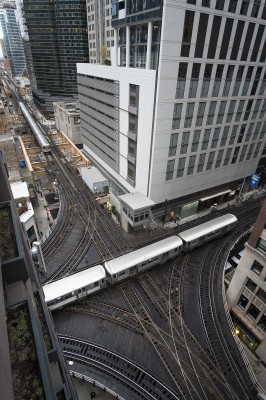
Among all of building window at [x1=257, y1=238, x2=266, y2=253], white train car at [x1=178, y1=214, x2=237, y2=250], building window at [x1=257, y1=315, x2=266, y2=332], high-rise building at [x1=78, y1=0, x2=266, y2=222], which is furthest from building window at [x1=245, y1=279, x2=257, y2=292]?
high-rise building at [x1=78, y1=0, x2=266, y2=222]

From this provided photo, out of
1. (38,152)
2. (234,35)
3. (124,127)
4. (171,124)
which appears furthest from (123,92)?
(38,152)

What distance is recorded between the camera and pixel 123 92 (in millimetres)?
36969

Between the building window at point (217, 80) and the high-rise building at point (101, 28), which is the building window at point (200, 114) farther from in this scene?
the high-rise building at point (101, 28)

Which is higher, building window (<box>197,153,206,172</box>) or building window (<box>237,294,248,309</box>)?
building window (<box>197,153,206,172</box>)

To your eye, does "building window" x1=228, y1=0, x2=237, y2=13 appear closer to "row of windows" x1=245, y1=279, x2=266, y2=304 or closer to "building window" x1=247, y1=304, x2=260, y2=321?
"row of windows" x1=245, y1=279, x2=266, y2=304

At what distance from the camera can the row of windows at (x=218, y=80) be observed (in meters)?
31.5

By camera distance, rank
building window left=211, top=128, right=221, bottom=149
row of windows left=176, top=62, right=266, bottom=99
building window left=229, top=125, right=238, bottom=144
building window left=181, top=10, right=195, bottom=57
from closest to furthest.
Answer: building window left=181, top=10, right=195, bottom=57 < row of windows left=176, top=62, right=266, bottom=99 < building window left=211, top=128, right=221, bottom=149 < building window left=229, top=125, right=238, bottom=144

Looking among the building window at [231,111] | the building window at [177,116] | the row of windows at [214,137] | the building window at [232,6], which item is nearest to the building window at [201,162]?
A: the row of windows at [214,137]

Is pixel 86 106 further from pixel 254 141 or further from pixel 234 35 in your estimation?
pixel 254 141

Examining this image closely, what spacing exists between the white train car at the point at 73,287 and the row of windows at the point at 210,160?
66.9 feet

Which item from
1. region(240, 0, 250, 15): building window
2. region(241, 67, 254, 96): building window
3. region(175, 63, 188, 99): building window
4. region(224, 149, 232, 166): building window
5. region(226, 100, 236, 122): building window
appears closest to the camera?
region(175, 63, 188, 99): building window

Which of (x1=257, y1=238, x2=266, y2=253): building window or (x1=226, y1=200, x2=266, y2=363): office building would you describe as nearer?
(x1=257, y1=238, x2=266, y2=253): building window

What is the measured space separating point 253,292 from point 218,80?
3022cm

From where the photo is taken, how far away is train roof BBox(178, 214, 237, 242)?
32.9 metres
